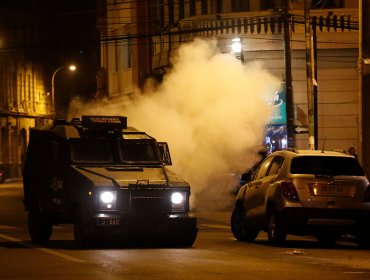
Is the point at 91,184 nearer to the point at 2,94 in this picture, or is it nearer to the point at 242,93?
the point at 242,93

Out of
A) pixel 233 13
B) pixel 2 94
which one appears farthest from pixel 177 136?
pixel 2 94

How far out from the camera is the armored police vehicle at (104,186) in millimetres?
15664

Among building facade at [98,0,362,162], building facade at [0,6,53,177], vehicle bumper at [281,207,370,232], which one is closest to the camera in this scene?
vehicle bumper at [281,207,370,232]

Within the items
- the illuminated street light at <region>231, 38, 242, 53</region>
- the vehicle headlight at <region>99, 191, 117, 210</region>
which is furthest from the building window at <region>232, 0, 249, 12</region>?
the vehicle headlight at <region>99, 191, 117, 210</region>

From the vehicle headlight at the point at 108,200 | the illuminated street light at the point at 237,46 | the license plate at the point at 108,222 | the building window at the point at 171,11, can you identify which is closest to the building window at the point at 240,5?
the illuminated street light at the point at 237,46

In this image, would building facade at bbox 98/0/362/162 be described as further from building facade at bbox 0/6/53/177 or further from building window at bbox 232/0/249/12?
building facade at bbox 0/6/53/177

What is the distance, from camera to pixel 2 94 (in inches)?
3169

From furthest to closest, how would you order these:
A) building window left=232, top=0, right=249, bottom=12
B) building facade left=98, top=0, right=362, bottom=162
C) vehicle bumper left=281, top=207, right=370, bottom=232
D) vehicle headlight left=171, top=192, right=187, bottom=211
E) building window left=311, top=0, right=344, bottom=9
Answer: building window left=232, top=0, right=249, bottom=12
building window left=311, top=0, right=344, bottom=9
building facade left=98, top=0, right=362, bottom=162
vehicle bumper left=281, top=207, right=370, bottom=232
vehicle headlight left=171, top=192, right=187, bottom=211

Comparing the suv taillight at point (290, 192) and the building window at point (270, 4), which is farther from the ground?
the building window at point (270, 4)

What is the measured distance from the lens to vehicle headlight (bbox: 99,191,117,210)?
15.6 meters

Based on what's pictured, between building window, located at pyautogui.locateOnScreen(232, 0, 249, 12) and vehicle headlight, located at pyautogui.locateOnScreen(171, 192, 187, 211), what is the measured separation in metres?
22.3

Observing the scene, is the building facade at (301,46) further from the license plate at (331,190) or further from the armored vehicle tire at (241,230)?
the license plate at (331,190)

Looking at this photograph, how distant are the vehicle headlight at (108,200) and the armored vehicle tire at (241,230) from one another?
3.51 metres

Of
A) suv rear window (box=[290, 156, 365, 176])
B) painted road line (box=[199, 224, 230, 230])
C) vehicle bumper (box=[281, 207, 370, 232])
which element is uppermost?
suv rear window (box=[290, 156, 365, 176])
